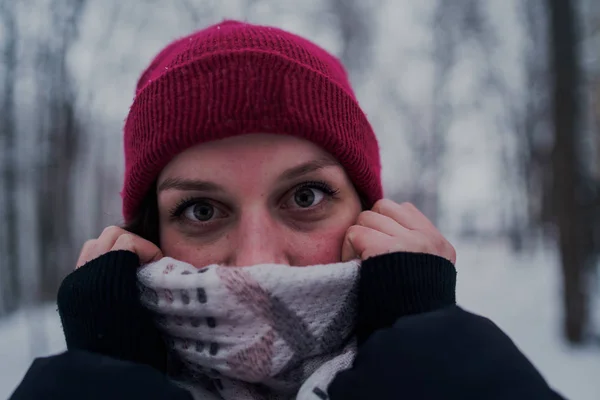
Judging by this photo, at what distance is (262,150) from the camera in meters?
1.03

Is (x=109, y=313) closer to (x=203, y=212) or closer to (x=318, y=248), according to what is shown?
(x=203, y=212)

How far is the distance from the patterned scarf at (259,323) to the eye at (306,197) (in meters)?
0.20

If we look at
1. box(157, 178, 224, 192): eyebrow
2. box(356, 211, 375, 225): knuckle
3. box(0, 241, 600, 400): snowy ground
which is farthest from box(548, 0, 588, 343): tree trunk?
box(157, 178, 224, 192): eyebrow

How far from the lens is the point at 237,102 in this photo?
104 cm

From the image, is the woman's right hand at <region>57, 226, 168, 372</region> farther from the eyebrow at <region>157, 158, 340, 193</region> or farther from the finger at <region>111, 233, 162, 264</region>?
the eyebrow at <region>157, 158, 340, 193</region>

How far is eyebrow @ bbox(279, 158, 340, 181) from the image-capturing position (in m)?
1.03

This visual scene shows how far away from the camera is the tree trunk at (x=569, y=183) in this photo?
17.6ft

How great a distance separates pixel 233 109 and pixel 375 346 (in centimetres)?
65

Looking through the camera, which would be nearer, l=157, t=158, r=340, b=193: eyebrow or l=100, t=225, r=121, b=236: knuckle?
l=157, t=158, r=340, b=193: eyebrow

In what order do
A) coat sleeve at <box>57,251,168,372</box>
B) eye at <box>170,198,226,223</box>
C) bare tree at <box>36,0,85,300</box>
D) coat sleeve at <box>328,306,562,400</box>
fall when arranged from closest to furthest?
coat sleeve at <box>328,306,562,400</box>
coat sleeve at <box>57,251,168,372</box>
eye at <box>170,198,226,223</box>
bare tree at <box>36,0,85,300</box>

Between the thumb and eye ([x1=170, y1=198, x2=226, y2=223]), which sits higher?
eye ([x1=170, y1=198, x2=226, y2=223])

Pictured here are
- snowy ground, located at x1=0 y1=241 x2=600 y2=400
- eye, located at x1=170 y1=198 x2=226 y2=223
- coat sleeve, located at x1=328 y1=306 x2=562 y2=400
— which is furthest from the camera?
snowy ground, located at x1=0 y1=241 x2=600 y2=400

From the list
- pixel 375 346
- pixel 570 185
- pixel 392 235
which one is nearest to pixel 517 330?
pixel 570 185

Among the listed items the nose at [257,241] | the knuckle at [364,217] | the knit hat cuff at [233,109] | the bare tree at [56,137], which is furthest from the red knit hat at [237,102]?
the bare tree at [56,137]
